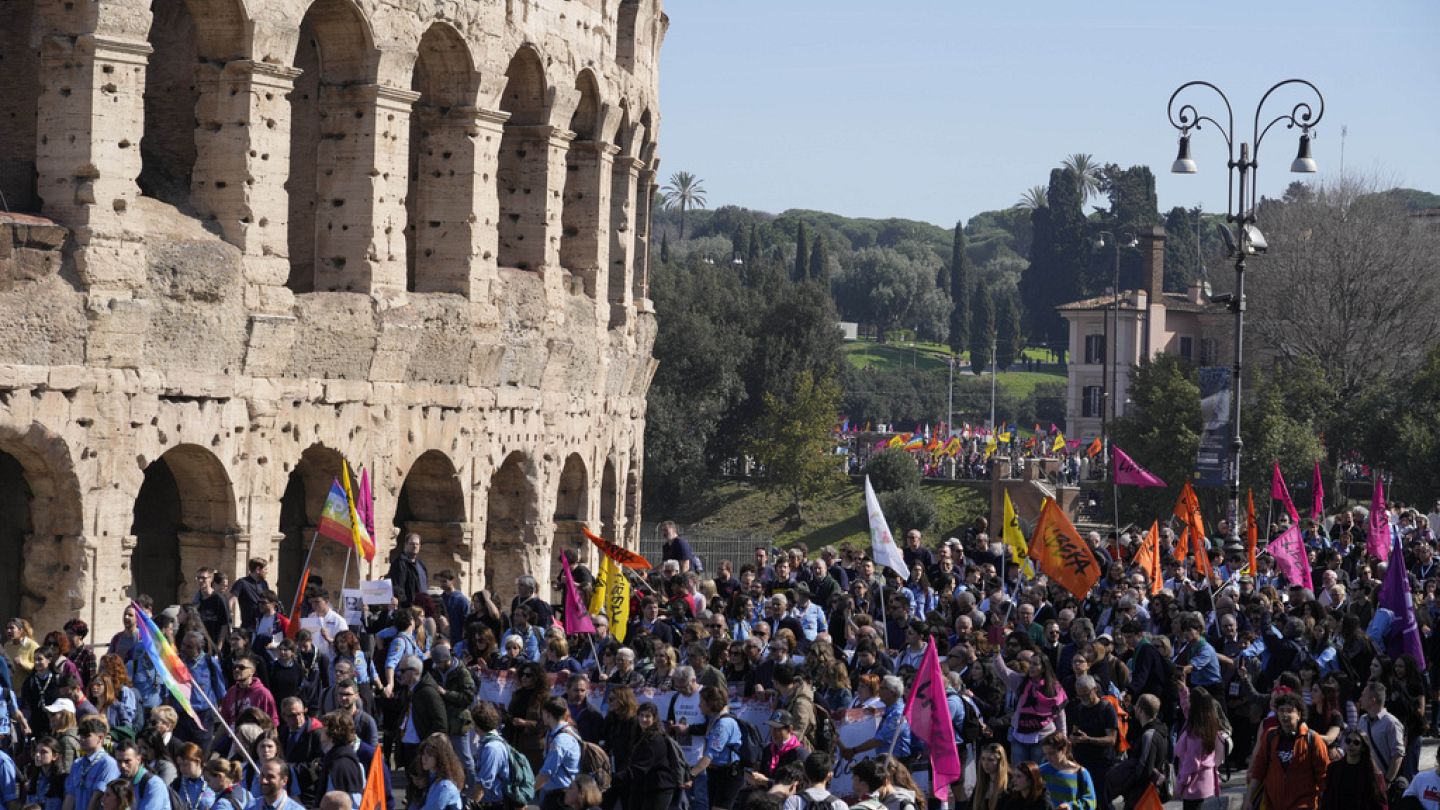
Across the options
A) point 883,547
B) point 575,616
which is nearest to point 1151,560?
point 883,547

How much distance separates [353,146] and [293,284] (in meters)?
2.12

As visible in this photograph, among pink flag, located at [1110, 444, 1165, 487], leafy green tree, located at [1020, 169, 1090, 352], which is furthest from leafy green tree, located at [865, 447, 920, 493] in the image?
leafy green tree, located at [1020, 169, 1090, 352]

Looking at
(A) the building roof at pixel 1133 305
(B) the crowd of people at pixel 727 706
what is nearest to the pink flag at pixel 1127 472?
(B) the crowd of people at pixel 727 706

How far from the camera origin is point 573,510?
1334 inches

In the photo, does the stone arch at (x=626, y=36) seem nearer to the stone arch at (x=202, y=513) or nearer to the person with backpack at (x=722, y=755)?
the stone arch at (x=202, y=513)

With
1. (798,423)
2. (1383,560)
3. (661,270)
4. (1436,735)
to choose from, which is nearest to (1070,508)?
(798,423)

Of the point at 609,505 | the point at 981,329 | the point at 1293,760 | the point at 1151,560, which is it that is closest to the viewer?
the point at 1293,760

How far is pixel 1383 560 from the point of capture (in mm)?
26719

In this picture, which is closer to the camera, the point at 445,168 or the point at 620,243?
the point at 445,168

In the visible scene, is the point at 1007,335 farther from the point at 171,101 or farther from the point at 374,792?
the point at 374,792

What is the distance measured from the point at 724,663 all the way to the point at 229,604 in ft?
21.4

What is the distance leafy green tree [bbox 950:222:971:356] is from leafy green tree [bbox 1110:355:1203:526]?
6415 cm

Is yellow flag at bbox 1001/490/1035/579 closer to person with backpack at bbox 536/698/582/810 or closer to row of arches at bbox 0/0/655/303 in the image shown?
row of arches at bbox 0/0/655/303

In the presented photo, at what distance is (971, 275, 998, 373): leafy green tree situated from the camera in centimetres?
12706
